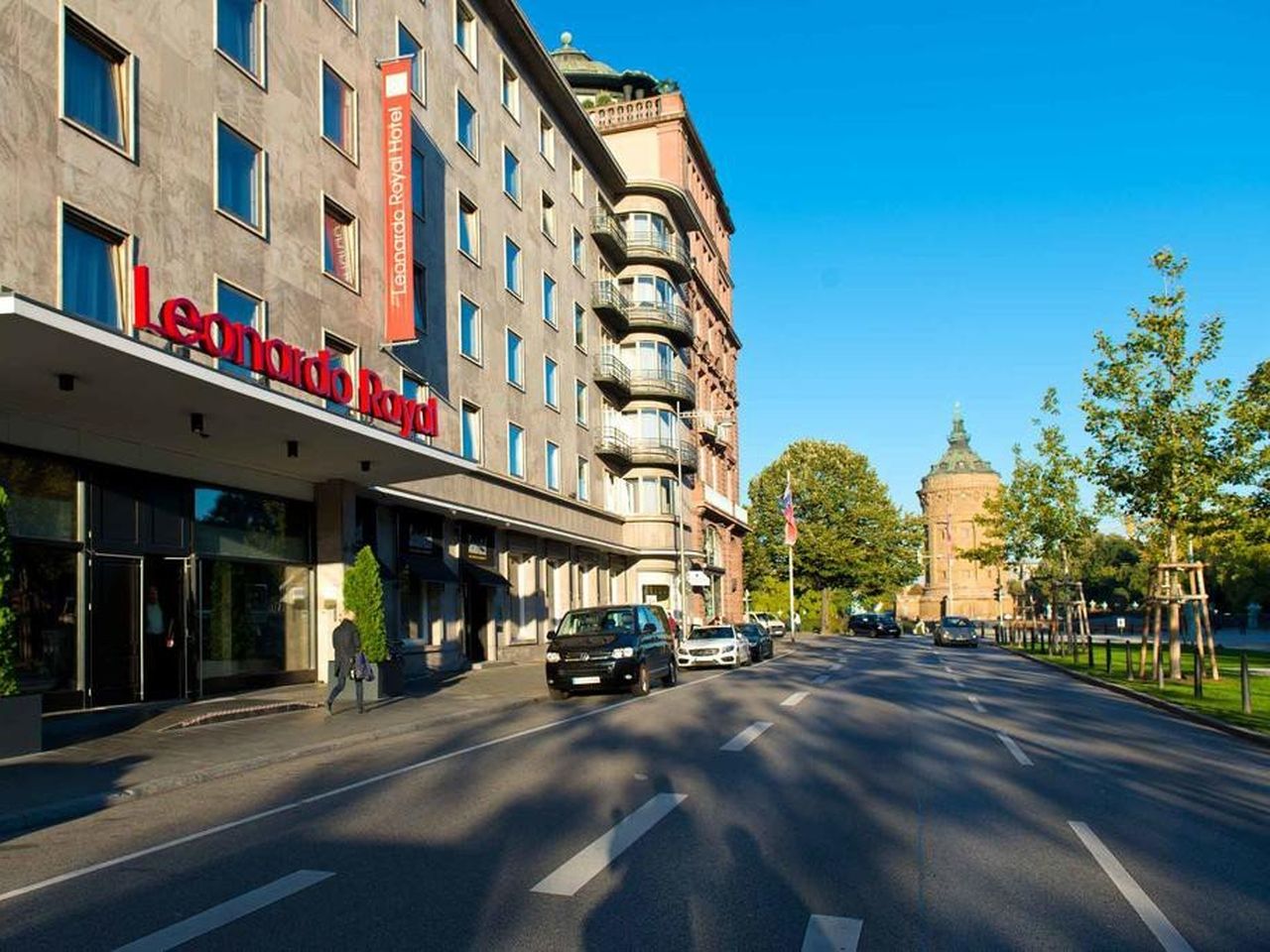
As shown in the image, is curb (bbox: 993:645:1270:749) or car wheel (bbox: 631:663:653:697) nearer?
curb (bbox: 993:645:1270:749)

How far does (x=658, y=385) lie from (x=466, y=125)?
1770cm

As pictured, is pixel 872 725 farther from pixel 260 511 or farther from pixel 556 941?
pixel 260 511

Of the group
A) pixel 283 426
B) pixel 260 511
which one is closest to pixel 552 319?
pixel 260 511

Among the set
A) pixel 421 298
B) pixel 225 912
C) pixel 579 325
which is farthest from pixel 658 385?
pixel 225 912

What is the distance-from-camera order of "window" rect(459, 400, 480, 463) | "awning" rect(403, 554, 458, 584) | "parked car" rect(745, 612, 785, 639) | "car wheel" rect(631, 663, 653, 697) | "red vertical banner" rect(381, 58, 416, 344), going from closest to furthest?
"car wheel" rect(631, 663, 653, 697) < "red vertical banner" rect(381, 58, 416, 344) < "awning" rect(403, 554, 458, 584) < "window" rect(459, 400, 480, 463) < "parked car" rect(745, 612, 785, 639)

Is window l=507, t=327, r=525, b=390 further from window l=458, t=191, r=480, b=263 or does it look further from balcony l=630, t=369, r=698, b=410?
balcony l=630, t=369, r=698, b=410

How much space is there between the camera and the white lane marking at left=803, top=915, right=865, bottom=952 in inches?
210

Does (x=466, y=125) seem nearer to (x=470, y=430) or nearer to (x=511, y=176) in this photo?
(x=511, y=176)

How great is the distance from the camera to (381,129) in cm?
2564

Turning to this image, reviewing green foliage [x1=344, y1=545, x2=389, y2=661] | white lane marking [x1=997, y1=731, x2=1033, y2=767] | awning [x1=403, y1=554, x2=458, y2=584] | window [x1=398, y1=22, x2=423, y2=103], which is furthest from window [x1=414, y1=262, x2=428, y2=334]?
white lane marking [x1=997, y1=731, x2=1033, y2=767]

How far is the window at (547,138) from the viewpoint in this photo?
128 ft

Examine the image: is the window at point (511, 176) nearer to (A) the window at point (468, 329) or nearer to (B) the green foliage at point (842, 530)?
(A) the window at point (468, 329)

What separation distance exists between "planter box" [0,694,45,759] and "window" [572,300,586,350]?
30177 millimetres

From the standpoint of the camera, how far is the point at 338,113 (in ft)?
78.8
